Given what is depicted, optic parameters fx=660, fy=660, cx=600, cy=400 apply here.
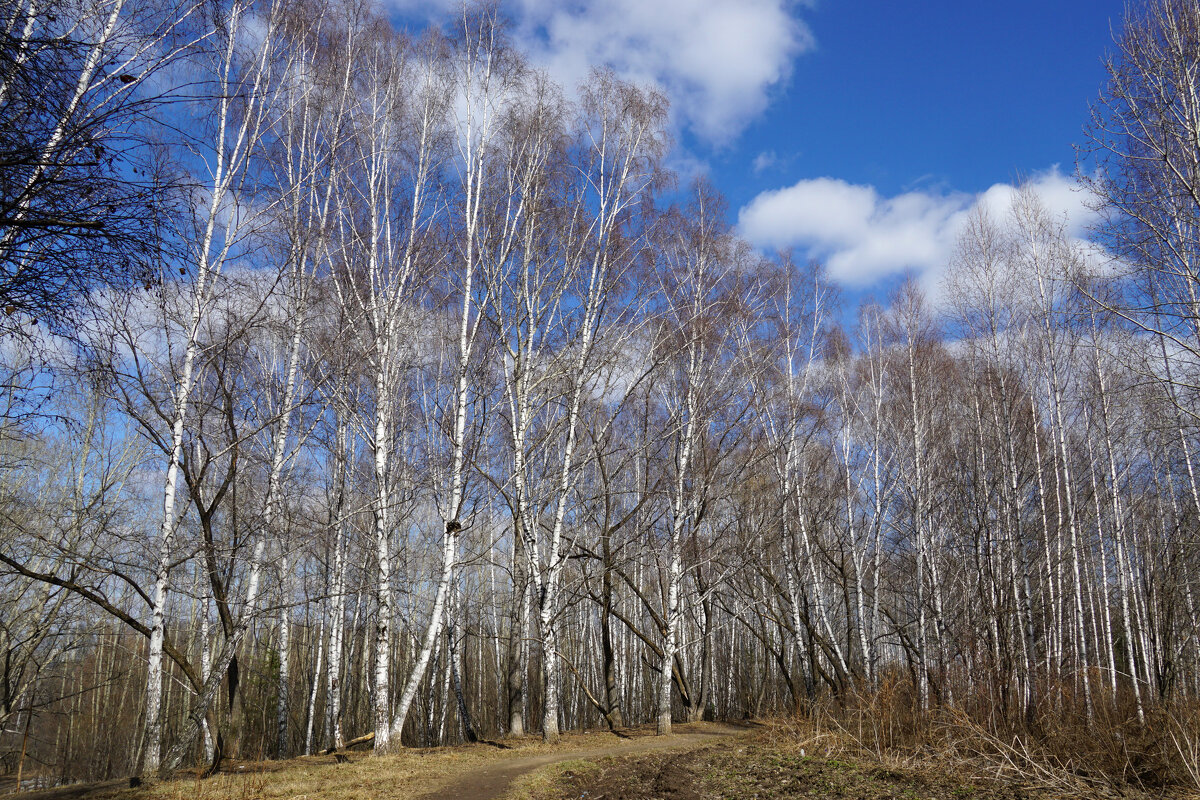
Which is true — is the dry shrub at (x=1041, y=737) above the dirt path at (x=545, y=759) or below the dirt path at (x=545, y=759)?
above

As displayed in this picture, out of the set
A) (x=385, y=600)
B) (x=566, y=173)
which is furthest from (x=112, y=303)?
(x=566, y=173)

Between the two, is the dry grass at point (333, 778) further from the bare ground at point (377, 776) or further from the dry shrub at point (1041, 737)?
the dry shrub at point (1041, 737)

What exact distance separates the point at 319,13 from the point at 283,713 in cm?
1395

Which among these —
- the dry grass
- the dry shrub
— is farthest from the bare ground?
the dry shrub

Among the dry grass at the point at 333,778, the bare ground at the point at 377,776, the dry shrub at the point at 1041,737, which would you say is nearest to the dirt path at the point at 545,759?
the bare ground at the point at 377,776

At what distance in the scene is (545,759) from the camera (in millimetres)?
9500

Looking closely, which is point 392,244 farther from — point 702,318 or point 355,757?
point 355,757

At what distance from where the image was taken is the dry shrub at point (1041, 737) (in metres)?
7.25

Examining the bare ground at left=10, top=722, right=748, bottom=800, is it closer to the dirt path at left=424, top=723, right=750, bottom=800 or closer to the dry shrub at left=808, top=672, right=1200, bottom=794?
the dirt path at left=424, top=723, right=750, bottom=800

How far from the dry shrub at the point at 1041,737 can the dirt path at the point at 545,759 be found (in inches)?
107

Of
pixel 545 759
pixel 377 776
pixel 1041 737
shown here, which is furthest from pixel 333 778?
pixel 1041 737

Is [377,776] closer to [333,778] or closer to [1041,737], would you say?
[333,778]

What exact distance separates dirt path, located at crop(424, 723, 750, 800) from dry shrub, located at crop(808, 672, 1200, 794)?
271 cm

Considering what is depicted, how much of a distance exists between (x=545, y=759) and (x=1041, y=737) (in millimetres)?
6742
